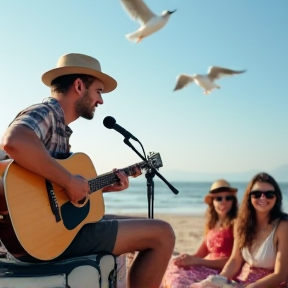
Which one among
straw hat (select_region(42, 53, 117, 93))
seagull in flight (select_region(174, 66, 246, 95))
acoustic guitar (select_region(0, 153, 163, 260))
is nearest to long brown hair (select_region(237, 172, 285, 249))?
acoustic guitar (select_region(0, 153, 163, 260))

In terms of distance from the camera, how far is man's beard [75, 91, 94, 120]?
2.68 meters

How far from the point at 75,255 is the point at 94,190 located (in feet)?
1.27

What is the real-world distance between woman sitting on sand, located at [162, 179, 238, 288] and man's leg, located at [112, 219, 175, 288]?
4.79 feet

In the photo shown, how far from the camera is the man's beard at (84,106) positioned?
105 inches

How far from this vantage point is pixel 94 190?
8.77 ft

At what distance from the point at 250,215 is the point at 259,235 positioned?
0.63 feet

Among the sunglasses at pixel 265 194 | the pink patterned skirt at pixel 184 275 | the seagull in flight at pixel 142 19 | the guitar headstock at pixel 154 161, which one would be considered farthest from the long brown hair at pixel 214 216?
the seagull in flight at pixel 142 19

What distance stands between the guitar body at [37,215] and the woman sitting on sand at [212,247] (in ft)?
6.15

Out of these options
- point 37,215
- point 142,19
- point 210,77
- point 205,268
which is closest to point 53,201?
point 37,215

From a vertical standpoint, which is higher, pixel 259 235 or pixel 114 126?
pixel 114 126

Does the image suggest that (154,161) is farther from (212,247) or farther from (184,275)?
(212,247)

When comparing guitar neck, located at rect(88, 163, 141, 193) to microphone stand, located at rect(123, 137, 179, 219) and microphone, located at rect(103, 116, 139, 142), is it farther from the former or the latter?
microphone, located at rect(103, 116, 139, 142)

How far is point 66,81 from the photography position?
272cm

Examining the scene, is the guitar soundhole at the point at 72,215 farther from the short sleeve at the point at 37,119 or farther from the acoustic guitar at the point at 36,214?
the short sleeve at the point at 37,119
